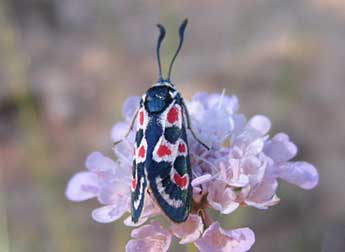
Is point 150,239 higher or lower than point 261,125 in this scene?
lower

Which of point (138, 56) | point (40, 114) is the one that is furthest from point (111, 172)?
point (138, 56)

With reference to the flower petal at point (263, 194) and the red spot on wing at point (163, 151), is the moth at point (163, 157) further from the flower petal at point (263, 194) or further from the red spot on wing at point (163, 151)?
the flower petal at point (263, 194)

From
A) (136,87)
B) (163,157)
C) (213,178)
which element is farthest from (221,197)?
(136,87)

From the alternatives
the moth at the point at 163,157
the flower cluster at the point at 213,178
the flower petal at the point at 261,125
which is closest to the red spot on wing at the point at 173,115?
the moth at the point at 163,157

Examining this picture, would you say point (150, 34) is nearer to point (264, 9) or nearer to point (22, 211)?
point (264, 9)

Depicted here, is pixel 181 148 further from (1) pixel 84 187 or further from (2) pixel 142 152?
(1) pixel 84 187

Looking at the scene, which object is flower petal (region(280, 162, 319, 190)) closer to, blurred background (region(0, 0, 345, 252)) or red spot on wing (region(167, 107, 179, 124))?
red spot on wing (region(167, 107, 179, 124))

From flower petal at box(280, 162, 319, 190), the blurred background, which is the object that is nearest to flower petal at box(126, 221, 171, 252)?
flower petal at box(280, 162, 319, 190)
